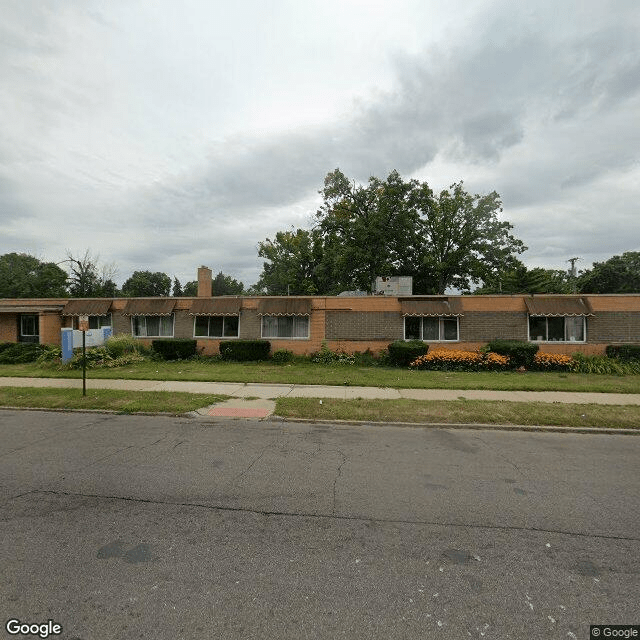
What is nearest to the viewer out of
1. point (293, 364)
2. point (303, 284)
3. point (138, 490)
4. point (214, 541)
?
point (214, 541)

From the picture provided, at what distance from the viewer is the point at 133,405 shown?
30.6ft

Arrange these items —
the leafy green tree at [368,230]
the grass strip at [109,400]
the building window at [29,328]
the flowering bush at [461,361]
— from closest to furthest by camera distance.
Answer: the grass strip at [109,400] → the flowering bush at [461,361] → the building window at [29,328] → the leafy green tree at [368,230]

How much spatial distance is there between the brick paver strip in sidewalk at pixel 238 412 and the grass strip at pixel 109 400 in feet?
1.68

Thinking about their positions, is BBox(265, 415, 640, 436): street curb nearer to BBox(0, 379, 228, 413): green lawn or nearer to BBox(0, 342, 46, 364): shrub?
BBox(0, 379, 228, 413): green lawn

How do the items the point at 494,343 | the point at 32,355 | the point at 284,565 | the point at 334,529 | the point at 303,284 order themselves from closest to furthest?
the point at 284,565 < the point at 334,529 < the point at 494,343 < the point at 32,355 < the point at 303,284

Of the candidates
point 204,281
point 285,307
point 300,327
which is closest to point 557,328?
point 300,327

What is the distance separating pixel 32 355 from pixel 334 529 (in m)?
20.1

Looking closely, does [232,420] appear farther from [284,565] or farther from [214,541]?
[284,565]

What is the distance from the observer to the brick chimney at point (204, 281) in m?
21.3

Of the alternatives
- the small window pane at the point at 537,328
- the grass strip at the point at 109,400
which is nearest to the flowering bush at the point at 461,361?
the small window pane at the point at 537,328

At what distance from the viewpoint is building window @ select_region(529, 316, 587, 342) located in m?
16.8

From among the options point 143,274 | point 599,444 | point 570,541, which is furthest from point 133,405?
point 143,274

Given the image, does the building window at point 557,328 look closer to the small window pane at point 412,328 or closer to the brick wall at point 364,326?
the small window pane at point 412,328

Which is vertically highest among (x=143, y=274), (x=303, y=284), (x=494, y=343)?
(x=143, y=274)
